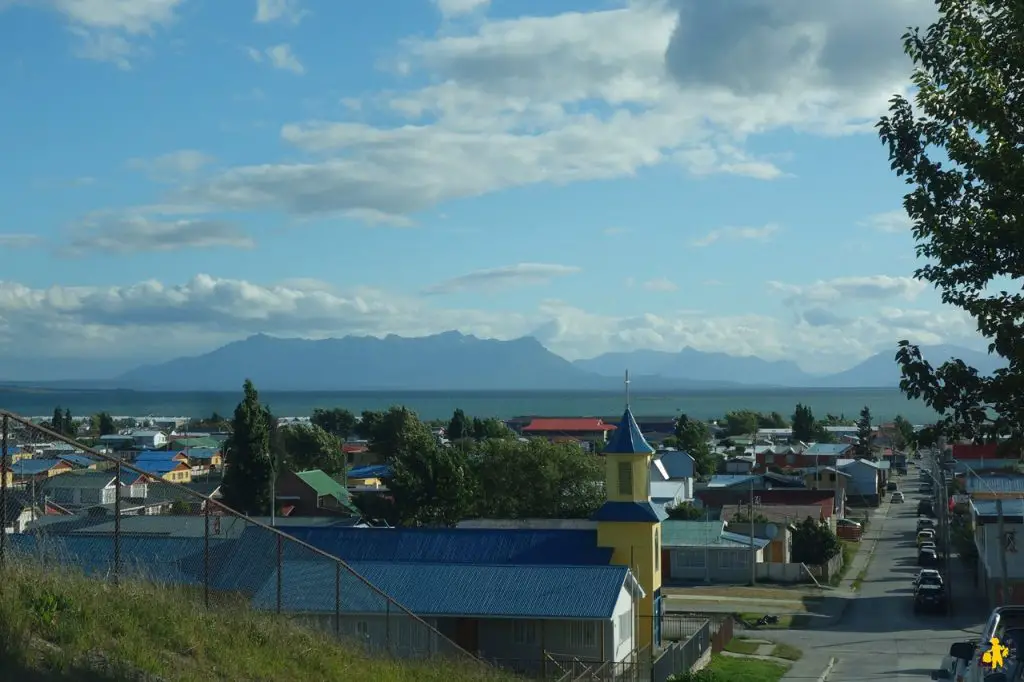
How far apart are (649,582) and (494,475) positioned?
90.7 ft

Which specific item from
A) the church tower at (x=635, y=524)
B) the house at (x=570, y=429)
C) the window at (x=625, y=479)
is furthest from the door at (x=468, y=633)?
the house at (x=570, y=429)

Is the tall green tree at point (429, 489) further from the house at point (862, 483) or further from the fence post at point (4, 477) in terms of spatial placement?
the house at point (862, 483)

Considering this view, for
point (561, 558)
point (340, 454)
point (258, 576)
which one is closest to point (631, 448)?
point (561, 558)

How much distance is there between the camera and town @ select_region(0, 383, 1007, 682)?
82.6ft

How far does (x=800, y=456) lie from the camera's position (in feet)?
378

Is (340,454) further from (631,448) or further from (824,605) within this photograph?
(631,448)

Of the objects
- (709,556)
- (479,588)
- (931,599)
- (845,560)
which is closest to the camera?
(479,588)

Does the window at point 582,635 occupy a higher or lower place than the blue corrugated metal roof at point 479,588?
lower

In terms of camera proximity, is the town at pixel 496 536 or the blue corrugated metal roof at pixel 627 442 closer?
the town at pixel 496 536

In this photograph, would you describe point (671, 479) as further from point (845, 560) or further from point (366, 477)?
point (845, 560)

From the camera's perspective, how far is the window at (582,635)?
32375 mm

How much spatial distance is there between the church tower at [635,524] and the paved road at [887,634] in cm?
488

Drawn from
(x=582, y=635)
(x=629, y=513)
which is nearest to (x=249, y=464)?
(x=629, y=513)

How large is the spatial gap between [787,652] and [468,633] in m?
12.6
